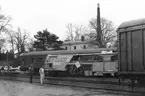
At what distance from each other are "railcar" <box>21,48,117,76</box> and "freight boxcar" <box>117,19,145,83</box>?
7001mm

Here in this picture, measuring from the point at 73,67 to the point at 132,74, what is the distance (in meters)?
12.6

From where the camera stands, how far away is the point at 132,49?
38.7 ft

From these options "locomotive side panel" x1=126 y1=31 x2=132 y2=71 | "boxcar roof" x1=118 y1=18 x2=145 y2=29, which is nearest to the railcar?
"boxcar roof" x1=118 y1=18 x2=145 y2=29

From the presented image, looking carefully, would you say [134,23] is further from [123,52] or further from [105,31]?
[105,31]

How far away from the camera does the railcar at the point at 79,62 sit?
20.6 metres

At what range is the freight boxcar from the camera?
1133 centimetres

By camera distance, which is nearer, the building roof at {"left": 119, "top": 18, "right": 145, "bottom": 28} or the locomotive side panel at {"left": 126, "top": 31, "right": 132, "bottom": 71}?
the building roof at {"left": 119, "top": 18, "right": 145, "bottom": 28}

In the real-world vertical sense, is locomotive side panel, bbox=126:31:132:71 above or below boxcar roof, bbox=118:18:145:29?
below

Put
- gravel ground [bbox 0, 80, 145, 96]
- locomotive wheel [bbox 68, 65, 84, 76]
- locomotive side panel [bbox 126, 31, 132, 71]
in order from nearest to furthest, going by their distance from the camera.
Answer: locomotive side panel [bbox 126, 31, 132, 71], gravel ground [bbox 0, 80, 145, 96], locomotive wheel [bbox 68, 65, 84, 76]

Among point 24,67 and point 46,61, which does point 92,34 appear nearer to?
point 24,67

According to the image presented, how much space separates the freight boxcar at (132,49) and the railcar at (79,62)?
23.0 ft

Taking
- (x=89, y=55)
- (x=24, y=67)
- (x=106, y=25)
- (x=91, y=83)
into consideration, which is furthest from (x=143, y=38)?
(x=106, y=25)

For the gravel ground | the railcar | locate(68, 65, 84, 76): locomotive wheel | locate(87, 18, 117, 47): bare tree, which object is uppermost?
locate(87, 18, 117, 47): bare tree

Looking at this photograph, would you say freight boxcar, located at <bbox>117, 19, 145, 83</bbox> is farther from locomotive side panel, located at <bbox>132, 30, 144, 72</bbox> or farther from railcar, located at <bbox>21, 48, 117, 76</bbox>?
railcar, located at <bbox>21, 48, 117, 76</bbox>
